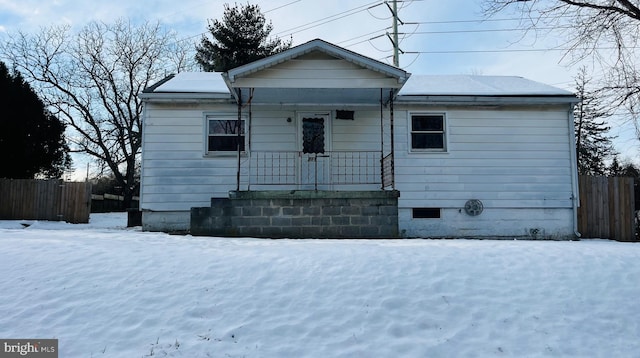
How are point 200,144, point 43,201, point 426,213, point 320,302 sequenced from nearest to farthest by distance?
point 320,302
point 200,144
point 426,213
point 43,201

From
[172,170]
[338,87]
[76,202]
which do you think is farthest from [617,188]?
[76,202]

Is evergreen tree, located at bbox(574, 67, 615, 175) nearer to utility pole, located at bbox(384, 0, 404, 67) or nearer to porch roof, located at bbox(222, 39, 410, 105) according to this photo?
utility pole, located at bbox(384, 0, 404, 67)

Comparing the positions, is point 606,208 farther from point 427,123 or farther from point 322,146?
point 322,146

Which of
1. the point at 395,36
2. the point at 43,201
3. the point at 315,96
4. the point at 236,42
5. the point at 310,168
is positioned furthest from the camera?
the point at 236,42

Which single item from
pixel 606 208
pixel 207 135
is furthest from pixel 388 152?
pixel 606 208

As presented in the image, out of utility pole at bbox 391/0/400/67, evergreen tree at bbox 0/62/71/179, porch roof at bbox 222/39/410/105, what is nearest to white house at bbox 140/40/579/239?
porch roof at bbox 222/39/410/105

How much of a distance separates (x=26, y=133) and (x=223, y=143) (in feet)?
44.3

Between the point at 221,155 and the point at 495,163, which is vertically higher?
the point at 221,155

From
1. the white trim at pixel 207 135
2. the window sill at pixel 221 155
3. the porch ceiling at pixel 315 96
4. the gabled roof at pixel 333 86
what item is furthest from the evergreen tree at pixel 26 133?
the porch ceiling at pixel 315 96

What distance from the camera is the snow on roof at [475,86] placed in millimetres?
10148

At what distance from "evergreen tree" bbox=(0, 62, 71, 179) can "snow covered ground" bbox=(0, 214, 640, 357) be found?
14.1 metres

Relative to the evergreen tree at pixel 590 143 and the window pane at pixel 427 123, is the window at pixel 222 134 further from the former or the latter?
the evergreen tree at pixel 590 143

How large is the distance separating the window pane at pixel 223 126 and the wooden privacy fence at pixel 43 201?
7.56 metres

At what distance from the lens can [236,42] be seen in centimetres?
2467
